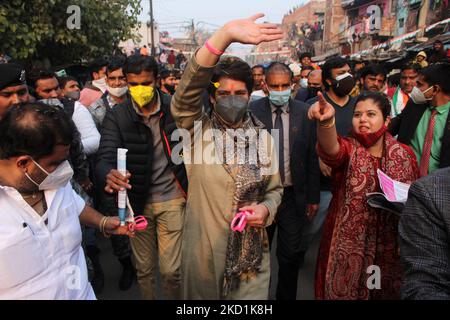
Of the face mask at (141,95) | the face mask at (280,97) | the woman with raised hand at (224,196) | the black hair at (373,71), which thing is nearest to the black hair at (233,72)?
the woman with raised hand at (224,196)

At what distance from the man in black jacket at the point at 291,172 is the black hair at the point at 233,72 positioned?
1.00 metres

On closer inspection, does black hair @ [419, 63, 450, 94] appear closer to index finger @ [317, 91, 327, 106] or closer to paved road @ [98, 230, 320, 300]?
index finger @ [317, 91, 327, 106]

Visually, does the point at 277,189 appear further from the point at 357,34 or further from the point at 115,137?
the point at 357,34

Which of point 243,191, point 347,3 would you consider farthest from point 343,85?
point 347,3

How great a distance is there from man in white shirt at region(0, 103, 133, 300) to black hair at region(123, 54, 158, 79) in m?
1.28

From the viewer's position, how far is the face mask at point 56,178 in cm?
162

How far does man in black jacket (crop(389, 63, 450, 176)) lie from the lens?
10.5ft

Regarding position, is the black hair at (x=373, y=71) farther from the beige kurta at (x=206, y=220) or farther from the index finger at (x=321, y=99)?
the beige kurta at (x=206, y=220)

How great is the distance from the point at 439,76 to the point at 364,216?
65.9 inches

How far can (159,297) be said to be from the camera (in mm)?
3422

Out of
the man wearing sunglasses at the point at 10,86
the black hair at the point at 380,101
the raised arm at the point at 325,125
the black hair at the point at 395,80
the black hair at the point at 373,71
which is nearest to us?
the raised arm at the point at 325,125

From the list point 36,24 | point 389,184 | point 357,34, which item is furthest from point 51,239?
point 357,34

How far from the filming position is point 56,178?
1674 mm

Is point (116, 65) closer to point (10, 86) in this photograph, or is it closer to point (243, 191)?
point (10, 86)
